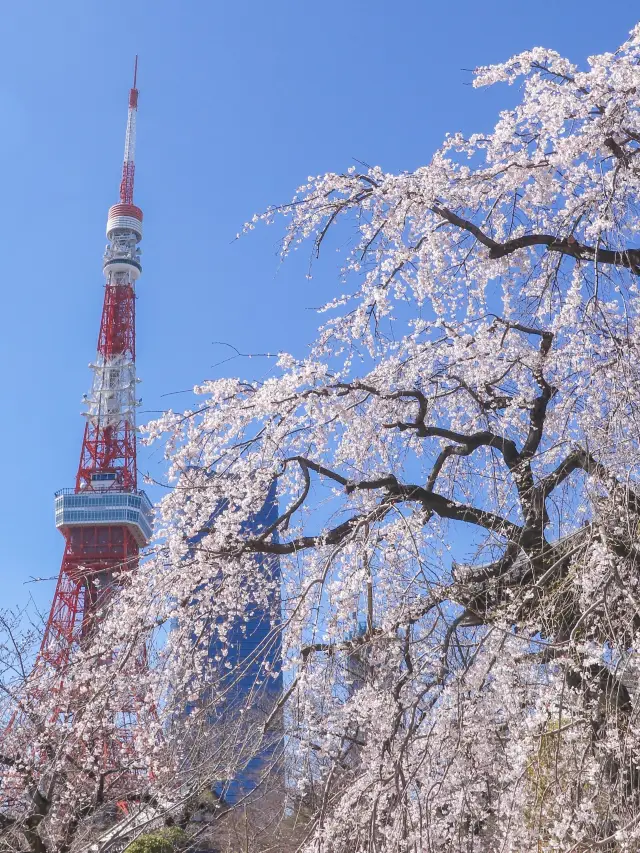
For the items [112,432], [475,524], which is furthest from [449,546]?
[112,432]

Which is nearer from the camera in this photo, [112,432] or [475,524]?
[475,524]

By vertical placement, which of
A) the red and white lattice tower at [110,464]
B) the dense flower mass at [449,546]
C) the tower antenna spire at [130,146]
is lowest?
the dense flower mass at [449,546]

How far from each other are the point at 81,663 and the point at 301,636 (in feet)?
4.01

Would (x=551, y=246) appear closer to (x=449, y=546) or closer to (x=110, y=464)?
(x=449, y=546)

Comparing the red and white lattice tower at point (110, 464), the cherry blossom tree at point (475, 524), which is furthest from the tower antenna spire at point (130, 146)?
the cherry blossom tree at point (475, 524)

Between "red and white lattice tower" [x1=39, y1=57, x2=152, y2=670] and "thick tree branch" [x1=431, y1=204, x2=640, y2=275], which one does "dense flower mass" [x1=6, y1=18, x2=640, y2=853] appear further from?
"red and white lattice tower" [x1=39, y1=57, x2=152, y2=670]

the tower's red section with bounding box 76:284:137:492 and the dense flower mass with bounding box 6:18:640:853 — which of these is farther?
the tower's red section with bounding box 76:284:137:492

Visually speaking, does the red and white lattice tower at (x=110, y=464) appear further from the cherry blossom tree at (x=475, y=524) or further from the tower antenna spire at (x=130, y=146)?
the cherry blossom tree at (x=475, y=524)

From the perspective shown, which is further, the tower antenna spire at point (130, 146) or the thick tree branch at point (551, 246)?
the tower antenna spire at point (130, 146)

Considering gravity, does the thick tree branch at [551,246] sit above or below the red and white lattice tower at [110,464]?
below

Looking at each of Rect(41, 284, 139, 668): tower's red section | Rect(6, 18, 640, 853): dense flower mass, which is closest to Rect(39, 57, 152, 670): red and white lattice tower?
Rect(41, 284, 139, 668): tower's red section

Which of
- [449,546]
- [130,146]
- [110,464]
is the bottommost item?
[449,546]

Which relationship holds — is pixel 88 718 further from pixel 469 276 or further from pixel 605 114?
pixel 605 114

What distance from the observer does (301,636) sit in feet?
13.0
